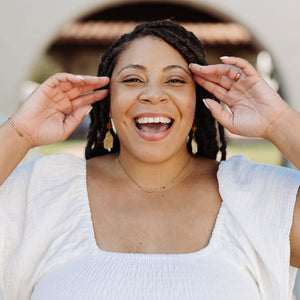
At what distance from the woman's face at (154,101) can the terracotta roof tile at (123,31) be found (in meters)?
6.22

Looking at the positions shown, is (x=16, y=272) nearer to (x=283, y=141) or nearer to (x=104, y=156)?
(x=104, y=156)

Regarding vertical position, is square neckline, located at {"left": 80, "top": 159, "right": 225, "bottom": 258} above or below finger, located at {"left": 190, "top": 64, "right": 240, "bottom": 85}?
below

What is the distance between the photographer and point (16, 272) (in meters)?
2.07

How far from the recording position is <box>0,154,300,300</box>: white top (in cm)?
189

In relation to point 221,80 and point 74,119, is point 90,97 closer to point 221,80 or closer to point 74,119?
point 74,119

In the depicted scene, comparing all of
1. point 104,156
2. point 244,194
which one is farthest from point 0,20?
point 244,194

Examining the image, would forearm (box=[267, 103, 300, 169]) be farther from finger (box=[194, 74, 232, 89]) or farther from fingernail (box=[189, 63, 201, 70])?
fingernail (box=[189, 63, 201, 70])

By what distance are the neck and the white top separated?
0.28 meters

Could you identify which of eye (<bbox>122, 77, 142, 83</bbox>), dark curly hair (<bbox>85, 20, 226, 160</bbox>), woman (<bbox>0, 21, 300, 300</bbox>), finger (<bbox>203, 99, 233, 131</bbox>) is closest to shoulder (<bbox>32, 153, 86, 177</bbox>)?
woman (<bbox>0, 21, 300, 300</bbox>)

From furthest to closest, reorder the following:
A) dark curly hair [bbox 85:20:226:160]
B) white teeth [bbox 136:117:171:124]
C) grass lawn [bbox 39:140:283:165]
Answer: grass lawn [bbox 39:140:283:165] < dark curly hair [bbox 85:20:226:160] < white teeth [bbox 136:117:171:124]

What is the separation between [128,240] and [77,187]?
37cm

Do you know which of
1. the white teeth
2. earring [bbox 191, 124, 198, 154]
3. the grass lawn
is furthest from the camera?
the grass lawn

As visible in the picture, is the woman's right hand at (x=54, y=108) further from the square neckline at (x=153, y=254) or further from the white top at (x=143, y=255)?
the square neckline at (x=153, y=254)

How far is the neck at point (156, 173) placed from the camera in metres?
2.40
